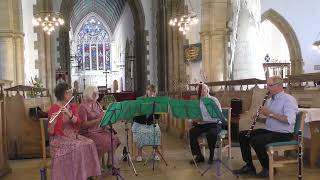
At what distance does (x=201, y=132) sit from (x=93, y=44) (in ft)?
126

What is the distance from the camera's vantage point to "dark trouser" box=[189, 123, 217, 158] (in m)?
6.32

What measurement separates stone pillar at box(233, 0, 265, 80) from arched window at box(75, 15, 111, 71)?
32.6 meters

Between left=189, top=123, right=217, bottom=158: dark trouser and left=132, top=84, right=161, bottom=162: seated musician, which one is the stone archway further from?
left=189, top=123, right=217, bottom=158: dark trouser

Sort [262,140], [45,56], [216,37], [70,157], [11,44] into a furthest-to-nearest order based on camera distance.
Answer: [45,56] → [216,37] → [11,44] → [262,140] → [70,157]

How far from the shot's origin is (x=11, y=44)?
40.7ft

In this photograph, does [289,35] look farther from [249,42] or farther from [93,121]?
[93,121]

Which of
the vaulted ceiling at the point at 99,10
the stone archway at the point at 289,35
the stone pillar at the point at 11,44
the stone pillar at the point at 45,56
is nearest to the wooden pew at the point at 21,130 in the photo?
Result: the stone pillar at the point at 11,44

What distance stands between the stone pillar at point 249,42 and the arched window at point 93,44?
32.6 m

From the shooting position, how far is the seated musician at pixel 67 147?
15.1 feet

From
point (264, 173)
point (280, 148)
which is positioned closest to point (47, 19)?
point (264, 173)

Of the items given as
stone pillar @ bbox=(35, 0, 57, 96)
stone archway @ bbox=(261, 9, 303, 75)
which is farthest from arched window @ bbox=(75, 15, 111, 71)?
stone archway @ bbox=(261, 9, 303, 75)

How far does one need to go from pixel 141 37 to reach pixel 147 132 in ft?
49.3

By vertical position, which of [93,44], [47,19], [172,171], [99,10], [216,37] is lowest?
[172,171]

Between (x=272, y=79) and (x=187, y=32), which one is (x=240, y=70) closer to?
(x=187, y=32)
